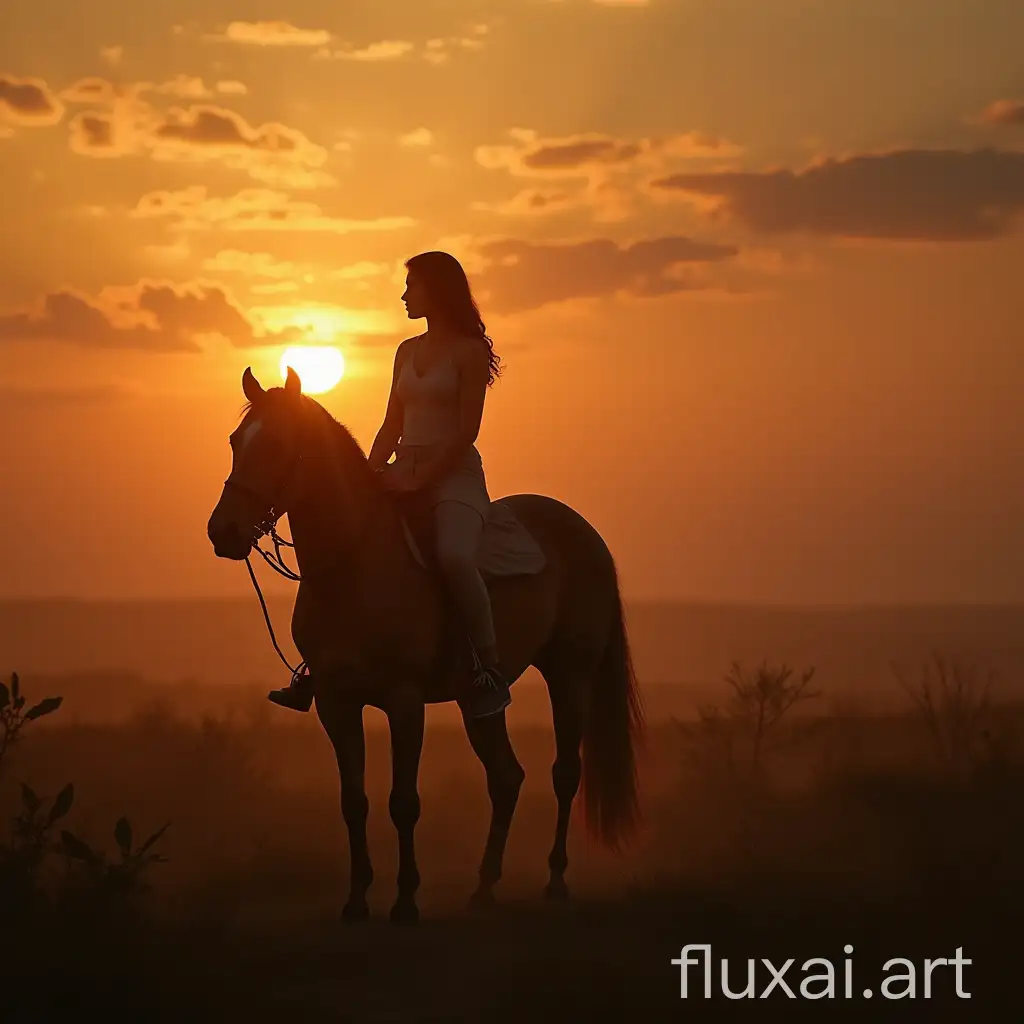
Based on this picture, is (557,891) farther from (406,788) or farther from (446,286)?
(446,286)

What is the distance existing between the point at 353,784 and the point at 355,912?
29.1 inches

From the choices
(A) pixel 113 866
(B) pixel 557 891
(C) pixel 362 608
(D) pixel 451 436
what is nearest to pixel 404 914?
(B) pixel 557 891

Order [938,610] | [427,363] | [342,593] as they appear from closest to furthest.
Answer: [342,593] < [427,363] < [938,610]

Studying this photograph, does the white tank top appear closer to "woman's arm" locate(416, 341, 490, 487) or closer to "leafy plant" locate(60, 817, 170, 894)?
"woman's arm" locate(416, 341, 490, 487)

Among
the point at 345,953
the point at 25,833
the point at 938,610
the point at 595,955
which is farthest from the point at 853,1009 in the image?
the point at 938,610

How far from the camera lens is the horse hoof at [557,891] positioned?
10.5 m

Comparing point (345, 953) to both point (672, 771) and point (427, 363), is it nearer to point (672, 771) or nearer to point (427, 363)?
point (427, 363)

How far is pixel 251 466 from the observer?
346 inches

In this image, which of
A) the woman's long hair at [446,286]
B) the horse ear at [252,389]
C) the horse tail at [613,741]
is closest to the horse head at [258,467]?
the horse ear at [252,389]

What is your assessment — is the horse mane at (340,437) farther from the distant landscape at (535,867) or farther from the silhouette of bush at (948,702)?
the silhouette of bush at (948,702)

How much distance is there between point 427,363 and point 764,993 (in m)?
4.29

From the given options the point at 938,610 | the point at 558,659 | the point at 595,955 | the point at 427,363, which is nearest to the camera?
the point at 595,955

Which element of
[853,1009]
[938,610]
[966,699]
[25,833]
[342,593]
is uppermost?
[938,610]

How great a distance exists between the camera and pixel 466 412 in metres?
9.87
